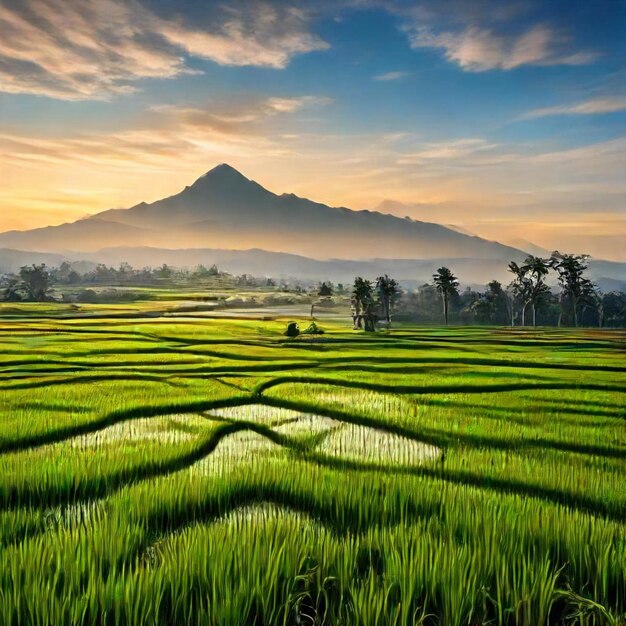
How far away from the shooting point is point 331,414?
25.0ft

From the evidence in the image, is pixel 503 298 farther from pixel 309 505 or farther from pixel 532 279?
pixel 309 505

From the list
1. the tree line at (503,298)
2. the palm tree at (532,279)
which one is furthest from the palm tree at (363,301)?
the palm tree at (532,279)

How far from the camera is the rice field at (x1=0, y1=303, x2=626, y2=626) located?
7.59 feet

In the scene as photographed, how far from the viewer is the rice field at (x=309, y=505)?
231 cm

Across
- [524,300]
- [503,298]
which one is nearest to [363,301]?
[524,300]

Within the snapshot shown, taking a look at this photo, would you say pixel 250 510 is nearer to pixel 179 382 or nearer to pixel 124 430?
pixel 124 430

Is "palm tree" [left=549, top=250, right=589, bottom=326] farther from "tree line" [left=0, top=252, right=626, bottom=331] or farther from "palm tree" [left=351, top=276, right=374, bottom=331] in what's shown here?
"palm tree" [left=351, top=276, right=374, bottom=331]

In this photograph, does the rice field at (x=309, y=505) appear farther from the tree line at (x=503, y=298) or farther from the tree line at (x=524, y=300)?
A: the tree line at (x=524, y=300)

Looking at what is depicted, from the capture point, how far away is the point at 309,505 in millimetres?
3721

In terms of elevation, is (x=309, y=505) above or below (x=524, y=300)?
below

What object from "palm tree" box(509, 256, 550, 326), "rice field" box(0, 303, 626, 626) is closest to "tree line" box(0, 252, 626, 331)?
"palm tree" box(509, 256, 550, 326)

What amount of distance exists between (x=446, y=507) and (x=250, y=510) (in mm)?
1363

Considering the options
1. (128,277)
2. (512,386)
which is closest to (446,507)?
(512,386)

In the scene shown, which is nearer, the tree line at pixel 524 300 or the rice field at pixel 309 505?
the rice field at pixel 309 505
